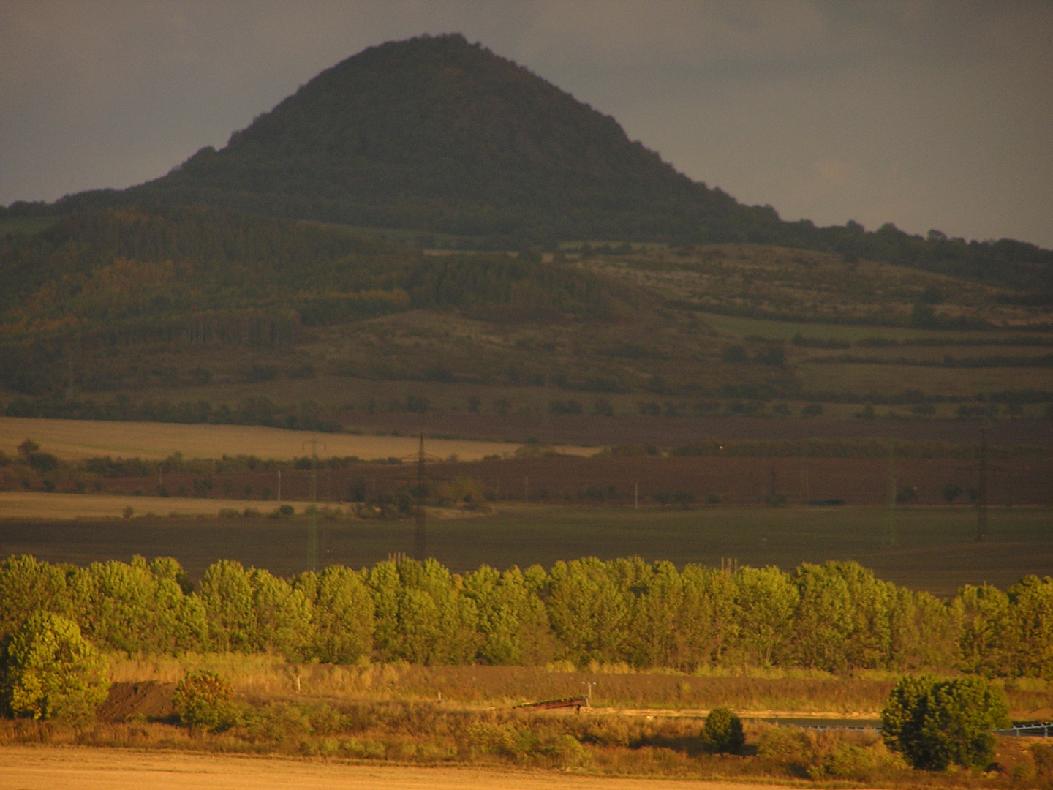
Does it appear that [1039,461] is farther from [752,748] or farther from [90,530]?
[752,748]

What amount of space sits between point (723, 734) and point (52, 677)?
1579 cm

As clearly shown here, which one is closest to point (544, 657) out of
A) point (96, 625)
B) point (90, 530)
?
point (96, 625)

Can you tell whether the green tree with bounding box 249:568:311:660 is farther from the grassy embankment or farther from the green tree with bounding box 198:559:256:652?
the grassy embankment

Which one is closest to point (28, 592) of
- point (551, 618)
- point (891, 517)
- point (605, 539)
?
point (551, 618)

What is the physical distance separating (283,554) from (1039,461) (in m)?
66.9

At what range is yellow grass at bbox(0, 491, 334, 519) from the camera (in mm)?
95750

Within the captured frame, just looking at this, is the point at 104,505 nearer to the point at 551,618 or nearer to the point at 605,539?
the point at 605,539

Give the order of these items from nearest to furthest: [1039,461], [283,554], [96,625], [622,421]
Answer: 1. [96,625]
2. [283,554]
3. [1039,461]
4. [622,421]

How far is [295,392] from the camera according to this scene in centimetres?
15750

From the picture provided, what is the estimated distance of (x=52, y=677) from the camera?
39.0m

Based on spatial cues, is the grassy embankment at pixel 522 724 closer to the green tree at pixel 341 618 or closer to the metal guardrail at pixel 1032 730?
the metal guardrail at pixel 1032 730

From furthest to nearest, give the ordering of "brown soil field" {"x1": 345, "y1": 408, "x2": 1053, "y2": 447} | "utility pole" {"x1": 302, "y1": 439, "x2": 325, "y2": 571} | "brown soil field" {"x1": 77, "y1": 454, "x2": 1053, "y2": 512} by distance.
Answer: "brown soil field" {"x1": 345, "y1": 408, "x2": 1053, "y2": 447}
"brown soil field" {"x1": 77, "y1": 454, "x2": 1053, "y2": 512}
"utility pole" {"x1": 302, "y1": 439, "x2": 325, "y2": 571}

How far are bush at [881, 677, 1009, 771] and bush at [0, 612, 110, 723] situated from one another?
18.6 meters

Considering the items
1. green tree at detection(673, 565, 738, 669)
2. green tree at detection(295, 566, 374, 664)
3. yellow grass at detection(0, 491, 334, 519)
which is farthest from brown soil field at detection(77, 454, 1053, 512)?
green tree at detection(673, 565, 738, 669)
